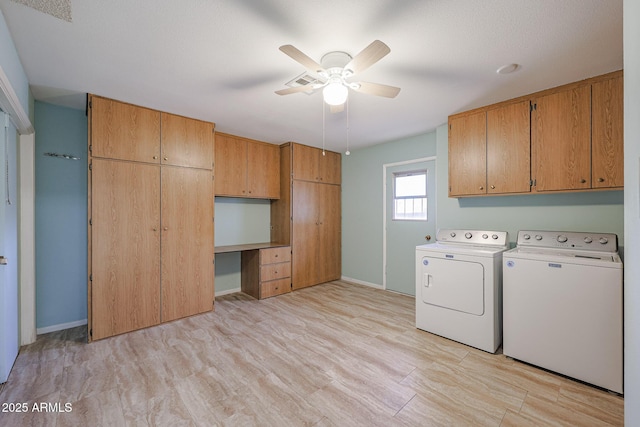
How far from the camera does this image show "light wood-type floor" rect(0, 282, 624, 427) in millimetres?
1703

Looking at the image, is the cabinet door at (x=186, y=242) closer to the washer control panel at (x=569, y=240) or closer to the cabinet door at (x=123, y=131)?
the cabinet door at (x=123, y=131)

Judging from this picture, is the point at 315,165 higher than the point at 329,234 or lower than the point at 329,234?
higher

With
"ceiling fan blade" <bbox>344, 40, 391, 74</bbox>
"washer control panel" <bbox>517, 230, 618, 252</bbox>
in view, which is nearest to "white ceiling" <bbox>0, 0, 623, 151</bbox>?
"ceiling fan blade" <bbox>344, 40, 391, 74</bbox>

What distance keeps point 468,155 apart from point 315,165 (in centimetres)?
245

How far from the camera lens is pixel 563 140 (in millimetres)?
2422

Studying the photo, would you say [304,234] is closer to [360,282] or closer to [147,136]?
[360,282]

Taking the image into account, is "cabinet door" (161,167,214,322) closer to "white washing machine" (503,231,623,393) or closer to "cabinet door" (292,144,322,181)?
"cabinet door" (292,144,322,181)

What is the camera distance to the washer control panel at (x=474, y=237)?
285cm

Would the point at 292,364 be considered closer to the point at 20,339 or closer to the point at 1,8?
the point at 20,339

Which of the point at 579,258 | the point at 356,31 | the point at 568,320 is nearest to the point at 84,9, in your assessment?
the point at 356,31

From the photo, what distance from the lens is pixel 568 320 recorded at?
2090 mm

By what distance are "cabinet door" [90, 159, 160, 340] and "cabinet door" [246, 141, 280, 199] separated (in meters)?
1.44

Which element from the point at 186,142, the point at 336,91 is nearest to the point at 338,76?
the point at 336,91

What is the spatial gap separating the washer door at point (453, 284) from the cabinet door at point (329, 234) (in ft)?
7.19
